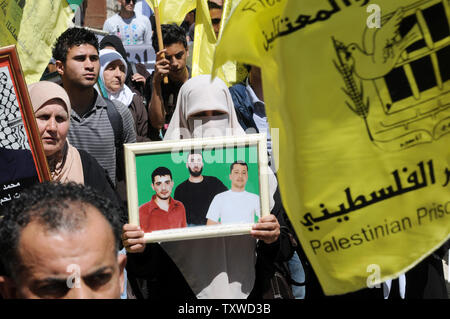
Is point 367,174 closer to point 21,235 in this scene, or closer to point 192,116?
point 21,235

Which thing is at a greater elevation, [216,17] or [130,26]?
[130,26]

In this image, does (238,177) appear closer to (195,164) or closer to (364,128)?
(195,164)

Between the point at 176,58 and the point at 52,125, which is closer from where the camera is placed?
the point at 52,125

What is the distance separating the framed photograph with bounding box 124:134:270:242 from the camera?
3068 mm

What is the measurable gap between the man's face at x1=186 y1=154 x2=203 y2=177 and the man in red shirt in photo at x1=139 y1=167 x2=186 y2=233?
0.10m

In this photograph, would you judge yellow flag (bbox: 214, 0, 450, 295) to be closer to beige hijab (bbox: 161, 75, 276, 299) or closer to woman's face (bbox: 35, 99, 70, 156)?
beige hijab (bbox: 161, 75, 276, 299)

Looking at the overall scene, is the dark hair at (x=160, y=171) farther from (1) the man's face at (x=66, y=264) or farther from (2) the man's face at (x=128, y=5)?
(2) the man's face at (x=128, y=5)

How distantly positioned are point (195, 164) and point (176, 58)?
231 centimetres

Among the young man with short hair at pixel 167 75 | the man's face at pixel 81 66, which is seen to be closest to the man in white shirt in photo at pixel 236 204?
the man's face at pixel 81 66

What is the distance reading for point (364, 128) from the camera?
239 centimetres

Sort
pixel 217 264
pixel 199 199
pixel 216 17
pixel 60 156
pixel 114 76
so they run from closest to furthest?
pixel 199 199 → pixel 217 264 → pixel 60 156 → pixel 114 76 → pixel 216 17

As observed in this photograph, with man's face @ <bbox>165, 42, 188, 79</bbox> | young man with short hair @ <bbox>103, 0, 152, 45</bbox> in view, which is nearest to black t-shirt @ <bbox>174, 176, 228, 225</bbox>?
man's face @ <bbox>165, 42, 188, 79</bbox>

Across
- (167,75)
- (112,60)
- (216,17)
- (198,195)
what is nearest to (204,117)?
(198,195)
